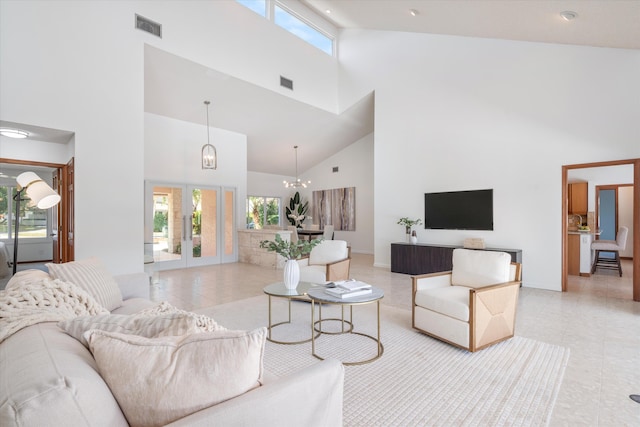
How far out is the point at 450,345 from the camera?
10.1ft

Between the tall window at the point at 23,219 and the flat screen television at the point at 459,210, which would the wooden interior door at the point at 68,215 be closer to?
the tall window at the point at 23,219

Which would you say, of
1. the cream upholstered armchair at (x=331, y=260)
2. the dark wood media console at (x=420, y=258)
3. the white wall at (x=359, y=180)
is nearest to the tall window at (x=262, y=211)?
the white wall at (x=359, y=180)

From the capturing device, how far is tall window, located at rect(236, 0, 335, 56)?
669 cm

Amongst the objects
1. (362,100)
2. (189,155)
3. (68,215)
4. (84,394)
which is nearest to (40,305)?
(84,394)

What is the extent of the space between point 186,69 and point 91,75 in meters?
1.74

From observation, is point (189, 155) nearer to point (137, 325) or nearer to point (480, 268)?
point (480, 268)

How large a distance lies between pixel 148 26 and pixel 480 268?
575cm

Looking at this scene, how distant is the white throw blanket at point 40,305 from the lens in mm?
1184

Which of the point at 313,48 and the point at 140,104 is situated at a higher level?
the point at 313,48

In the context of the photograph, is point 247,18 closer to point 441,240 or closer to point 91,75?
point 91,75

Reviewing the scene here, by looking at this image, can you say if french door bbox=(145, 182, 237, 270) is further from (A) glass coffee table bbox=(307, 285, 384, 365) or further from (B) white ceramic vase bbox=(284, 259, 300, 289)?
(A) glass coffee table bbox=(307, 285, 384, 365)

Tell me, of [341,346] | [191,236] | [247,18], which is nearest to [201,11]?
[247,18]

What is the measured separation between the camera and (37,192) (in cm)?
271

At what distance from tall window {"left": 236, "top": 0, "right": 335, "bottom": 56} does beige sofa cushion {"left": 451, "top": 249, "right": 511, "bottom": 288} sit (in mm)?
6226
